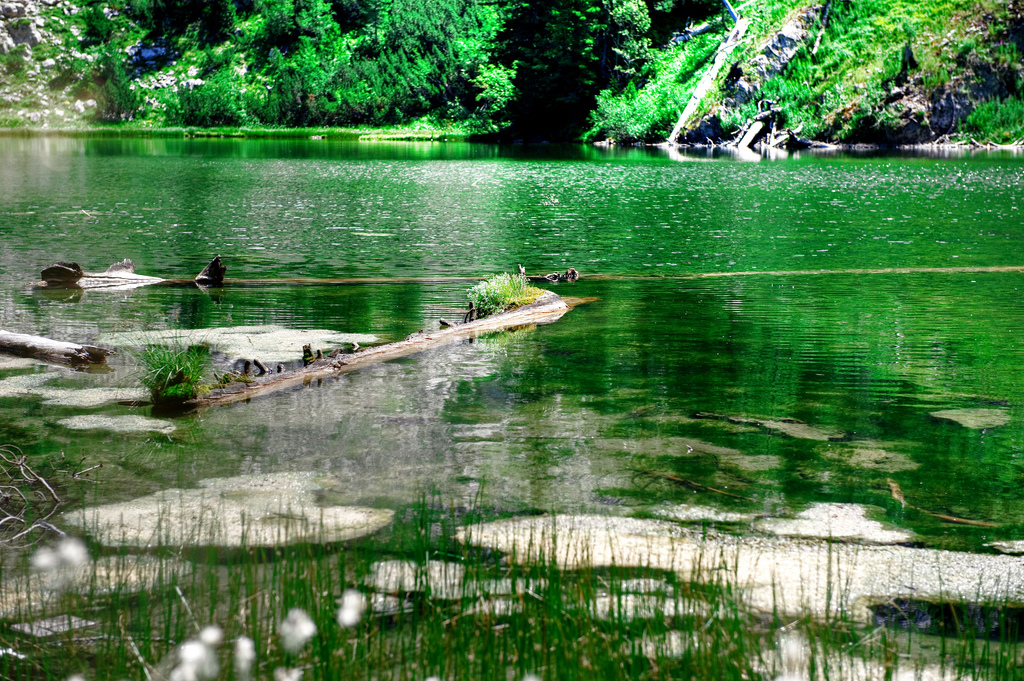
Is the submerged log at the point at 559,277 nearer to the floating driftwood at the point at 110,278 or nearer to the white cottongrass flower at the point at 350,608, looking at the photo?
the floating driftwood at the point at 110,278

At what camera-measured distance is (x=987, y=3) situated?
209ft

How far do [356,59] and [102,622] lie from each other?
107083 millimetres

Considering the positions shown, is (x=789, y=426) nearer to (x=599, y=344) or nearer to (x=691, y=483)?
(x=691, y=483)

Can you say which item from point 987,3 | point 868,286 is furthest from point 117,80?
point 868,286

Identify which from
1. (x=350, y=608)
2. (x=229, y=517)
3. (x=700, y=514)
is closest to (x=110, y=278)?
(x=229, y=517)

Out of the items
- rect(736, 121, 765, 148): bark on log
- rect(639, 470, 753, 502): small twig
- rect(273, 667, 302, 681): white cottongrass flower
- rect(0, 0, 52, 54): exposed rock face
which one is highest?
rect(0, 0, 52, 54): exposed rock face

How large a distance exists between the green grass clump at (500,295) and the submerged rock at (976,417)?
6.56 m

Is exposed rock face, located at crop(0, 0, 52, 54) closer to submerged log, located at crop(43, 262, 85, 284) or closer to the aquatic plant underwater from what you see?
submerged log, located at crop(43, 262, 85, 284)

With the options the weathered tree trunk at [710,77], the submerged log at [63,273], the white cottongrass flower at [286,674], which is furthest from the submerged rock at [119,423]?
the weathered tree trunk at [710,77]

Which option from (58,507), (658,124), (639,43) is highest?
(639,43)

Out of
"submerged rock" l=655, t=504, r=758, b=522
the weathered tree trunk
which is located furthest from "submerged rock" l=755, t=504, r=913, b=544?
the weathered tree trunk

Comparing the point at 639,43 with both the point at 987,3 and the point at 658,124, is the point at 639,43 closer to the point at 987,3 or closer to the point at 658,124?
the point at 658,124

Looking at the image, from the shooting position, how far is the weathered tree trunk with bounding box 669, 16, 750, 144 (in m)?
67.1

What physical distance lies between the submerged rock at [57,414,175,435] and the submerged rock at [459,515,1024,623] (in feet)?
12.1
